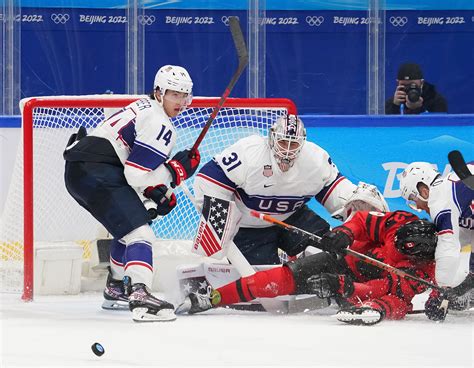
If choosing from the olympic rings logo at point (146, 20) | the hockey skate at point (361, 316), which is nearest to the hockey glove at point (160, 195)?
the hockey skate at point (361, 316)

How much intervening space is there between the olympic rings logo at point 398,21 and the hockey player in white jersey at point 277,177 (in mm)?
2160

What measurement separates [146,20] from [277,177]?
2324 mm

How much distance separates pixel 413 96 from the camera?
7219mm

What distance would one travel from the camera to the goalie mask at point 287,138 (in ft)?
17.8

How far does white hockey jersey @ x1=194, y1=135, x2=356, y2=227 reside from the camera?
18.2 ft

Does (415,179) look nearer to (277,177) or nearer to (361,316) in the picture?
(277,177)

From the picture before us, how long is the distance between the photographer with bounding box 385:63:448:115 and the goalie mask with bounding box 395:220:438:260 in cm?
205

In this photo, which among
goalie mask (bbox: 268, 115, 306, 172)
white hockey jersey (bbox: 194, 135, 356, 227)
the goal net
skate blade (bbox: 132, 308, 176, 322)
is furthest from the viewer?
the goal net

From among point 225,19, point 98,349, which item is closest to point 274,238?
point 98,349

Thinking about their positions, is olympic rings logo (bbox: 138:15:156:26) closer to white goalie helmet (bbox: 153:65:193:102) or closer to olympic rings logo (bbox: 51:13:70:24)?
olympic rings logo (bbox: 51:13:70:24)

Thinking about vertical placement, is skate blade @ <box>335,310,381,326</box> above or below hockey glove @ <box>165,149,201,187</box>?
below

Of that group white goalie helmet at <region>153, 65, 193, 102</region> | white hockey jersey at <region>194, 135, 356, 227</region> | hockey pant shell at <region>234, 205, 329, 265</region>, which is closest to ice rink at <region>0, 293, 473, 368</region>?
hockey pant shell at <region>234, 205, 329, 265</region>

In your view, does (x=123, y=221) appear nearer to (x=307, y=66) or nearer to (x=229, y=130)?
(x=229, y=130)

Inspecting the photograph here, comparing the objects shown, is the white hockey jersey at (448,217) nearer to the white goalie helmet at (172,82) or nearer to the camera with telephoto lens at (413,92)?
the white goalie helmet at (172,82)
